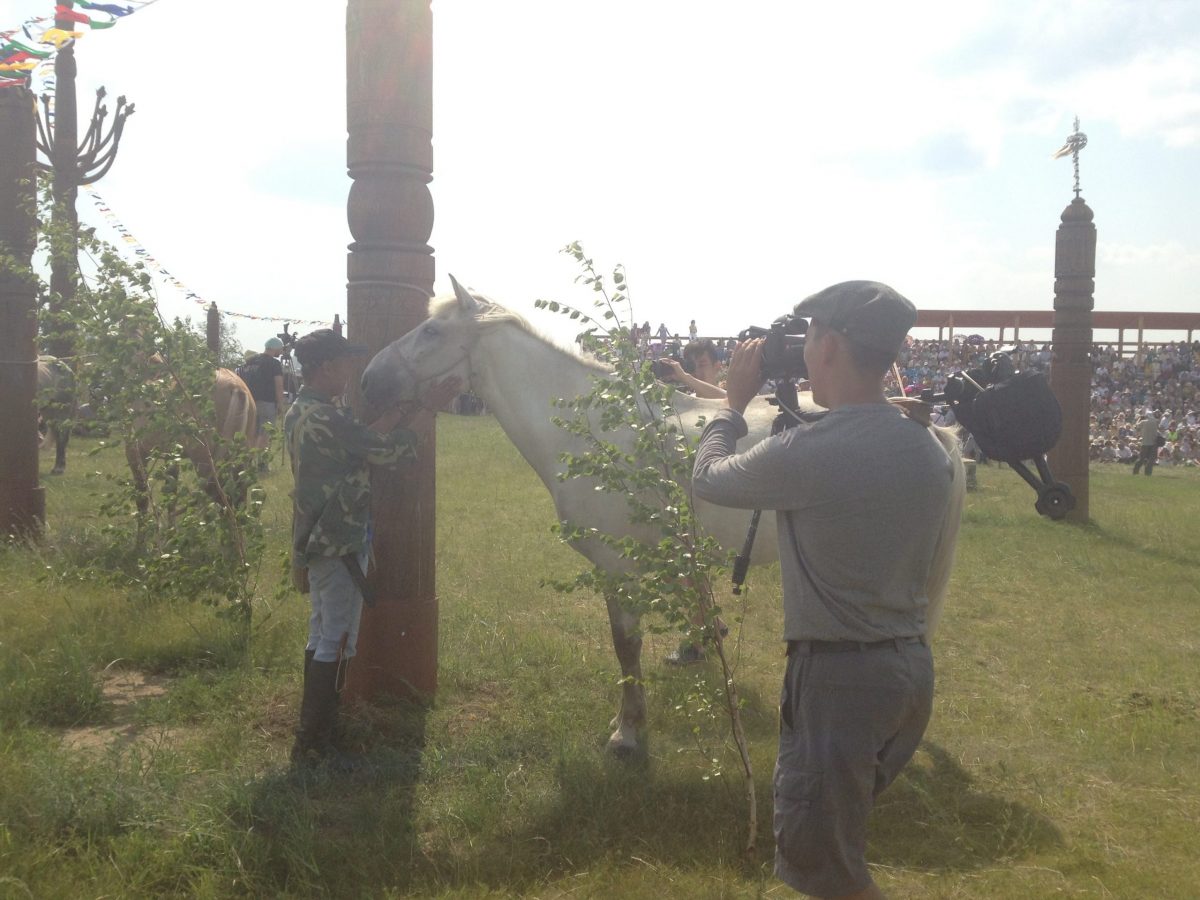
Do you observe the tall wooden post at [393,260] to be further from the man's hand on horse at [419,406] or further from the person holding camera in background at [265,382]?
the person holding camera in background at [265,382]

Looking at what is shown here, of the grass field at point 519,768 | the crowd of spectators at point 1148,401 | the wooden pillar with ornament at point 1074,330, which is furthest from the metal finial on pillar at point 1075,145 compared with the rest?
the crowd of spectators at point 1148,401

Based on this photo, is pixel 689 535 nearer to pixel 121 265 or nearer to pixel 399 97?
pixel 399 97

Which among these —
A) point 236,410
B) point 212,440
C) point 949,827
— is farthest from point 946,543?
point 236,410

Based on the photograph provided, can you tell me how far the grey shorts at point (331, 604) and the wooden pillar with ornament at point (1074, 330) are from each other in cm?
910

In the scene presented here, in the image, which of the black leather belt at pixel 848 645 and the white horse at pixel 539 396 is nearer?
the black leather belt at pixel 848 645

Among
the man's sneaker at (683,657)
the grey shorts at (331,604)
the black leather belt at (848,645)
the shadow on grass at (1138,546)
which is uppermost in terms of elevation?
the black leather belt at (848,645)

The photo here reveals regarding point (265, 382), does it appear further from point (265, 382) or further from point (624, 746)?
point (624, 746)

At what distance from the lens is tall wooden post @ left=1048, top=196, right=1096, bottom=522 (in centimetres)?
1069

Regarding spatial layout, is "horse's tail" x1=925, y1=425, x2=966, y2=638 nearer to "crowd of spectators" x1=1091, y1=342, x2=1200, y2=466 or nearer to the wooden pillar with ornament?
the wooden pillar with ornament

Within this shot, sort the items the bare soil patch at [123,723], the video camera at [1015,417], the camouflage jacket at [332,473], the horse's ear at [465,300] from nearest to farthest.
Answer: the video camera at [1015,417], the camouflage jacket at [332,473], the bare soil patch at [123,723], the horse's ear at [465,300]

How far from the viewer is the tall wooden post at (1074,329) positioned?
10.7 m

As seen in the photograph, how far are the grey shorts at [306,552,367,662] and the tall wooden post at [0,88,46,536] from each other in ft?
16.4

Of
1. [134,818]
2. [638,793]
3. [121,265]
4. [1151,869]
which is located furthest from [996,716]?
[121,265]

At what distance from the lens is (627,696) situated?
4293 millimetres
